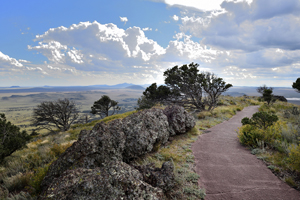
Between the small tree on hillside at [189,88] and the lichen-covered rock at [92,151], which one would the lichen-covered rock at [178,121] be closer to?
the lichen-covered rock at [92,151]

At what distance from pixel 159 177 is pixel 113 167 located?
5.33 ft

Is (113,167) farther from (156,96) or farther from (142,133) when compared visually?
(156,96)

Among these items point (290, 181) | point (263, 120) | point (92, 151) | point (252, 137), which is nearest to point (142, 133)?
point (92, 151)

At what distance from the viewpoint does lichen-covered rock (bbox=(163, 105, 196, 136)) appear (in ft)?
32.4

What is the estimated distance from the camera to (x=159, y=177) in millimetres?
4348

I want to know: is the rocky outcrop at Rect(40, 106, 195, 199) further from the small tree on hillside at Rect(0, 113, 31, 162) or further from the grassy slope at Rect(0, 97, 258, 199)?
the small tree on hillside at Rect(0, 113, 31, 162)

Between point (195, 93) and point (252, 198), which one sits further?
point (195, 93)

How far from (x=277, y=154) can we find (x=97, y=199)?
27.0 ft

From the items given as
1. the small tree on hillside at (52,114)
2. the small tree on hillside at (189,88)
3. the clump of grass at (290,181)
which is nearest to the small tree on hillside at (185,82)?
the small tree on hillside at (189,88)

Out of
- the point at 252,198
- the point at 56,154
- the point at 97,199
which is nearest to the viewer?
the point at 97,199

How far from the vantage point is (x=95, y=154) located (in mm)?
4988

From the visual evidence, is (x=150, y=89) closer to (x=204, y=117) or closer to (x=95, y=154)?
(x=204, y=117)

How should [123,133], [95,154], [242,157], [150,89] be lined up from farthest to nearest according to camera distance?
[150,89]
[242,157]
[123,133]
[95,154]

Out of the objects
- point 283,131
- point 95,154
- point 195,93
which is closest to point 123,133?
point 95,154
